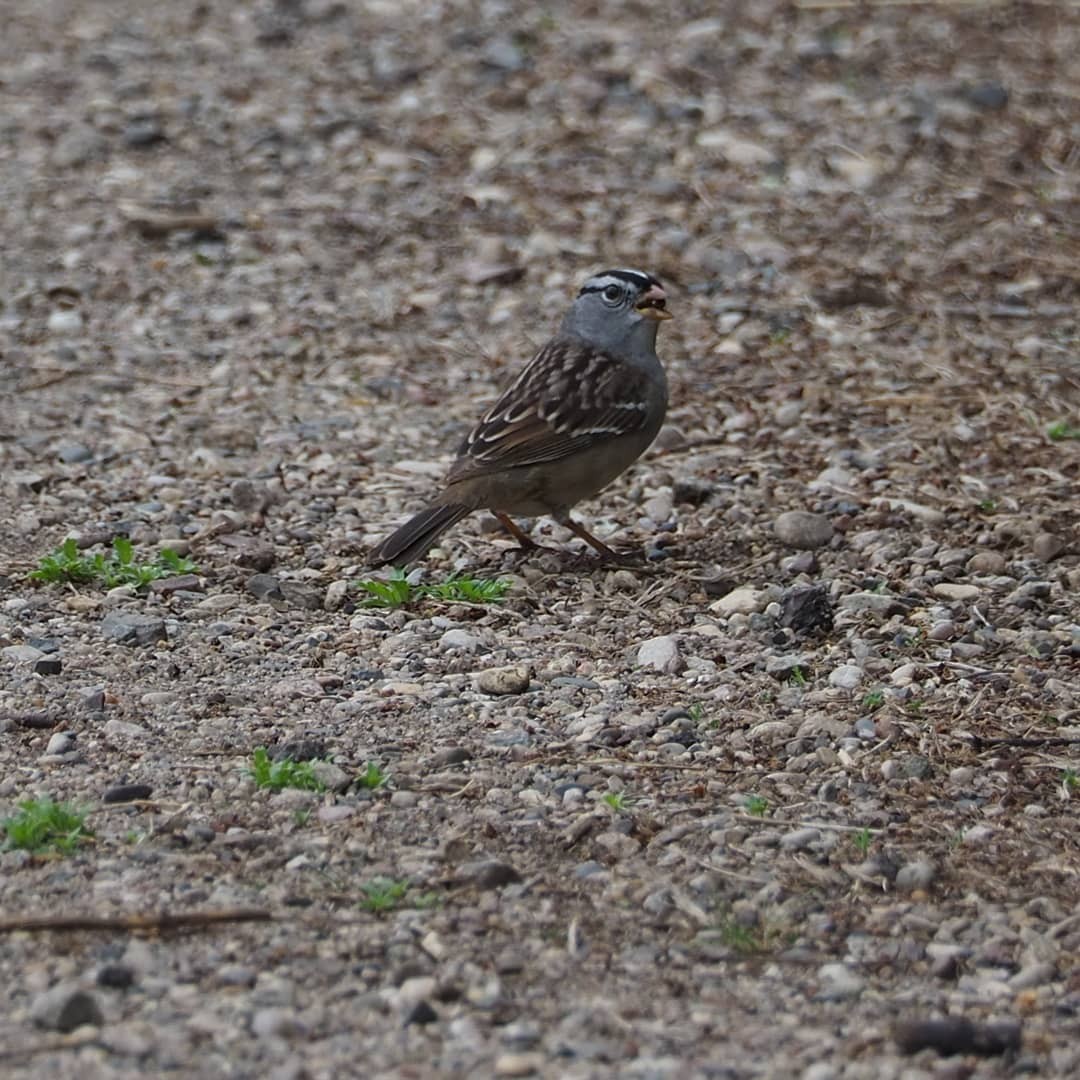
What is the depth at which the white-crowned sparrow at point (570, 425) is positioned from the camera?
646 centimetres

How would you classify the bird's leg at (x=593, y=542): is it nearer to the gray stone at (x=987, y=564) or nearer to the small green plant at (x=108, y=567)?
the gray stone at (x=987, y=564)

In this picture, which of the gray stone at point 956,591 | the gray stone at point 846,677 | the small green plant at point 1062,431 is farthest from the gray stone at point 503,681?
the small green plant at point 1062,431

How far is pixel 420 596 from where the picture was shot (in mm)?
6172

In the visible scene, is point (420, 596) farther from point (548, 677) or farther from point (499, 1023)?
point (499, 1023)

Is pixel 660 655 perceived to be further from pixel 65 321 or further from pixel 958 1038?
pixel 65 321

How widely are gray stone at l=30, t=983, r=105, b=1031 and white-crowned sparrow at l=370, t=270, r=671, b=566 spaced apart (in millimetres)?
2682

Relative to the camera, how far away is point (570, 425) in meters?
6.61

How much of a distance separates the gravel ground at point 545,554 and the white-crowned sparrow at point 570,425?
26cm

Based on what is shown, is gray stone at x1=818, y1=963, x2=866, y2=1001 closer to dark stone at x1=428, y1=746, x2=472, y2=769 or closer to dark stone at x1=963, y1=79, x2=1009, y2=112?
dark stone at x1=428, y1=746, x2=472, y2=769

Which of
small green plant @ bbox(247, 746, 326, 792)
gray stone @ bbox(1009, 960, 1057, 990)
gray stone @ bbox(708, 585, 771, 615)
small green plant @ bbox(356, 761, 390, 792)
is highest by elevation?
small green plant @ bbox(247, 746, 326, 792)

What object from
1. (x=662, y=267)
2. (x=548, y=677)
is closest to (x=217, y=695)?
(x=548, y=677)

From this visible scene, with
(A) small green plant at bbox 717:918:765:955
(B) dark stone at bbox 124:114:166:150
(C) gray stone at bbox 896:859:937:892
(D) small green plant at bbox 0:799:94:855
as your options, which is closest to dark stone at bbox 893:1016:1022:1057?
(A) small green plant at bbox 717:918:765:955

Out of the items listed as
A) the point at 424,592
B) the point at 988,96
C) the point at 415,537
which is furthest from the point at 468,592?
the point at 988,96

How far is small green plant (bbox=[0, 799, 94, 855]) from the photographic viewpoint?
4.37 m
